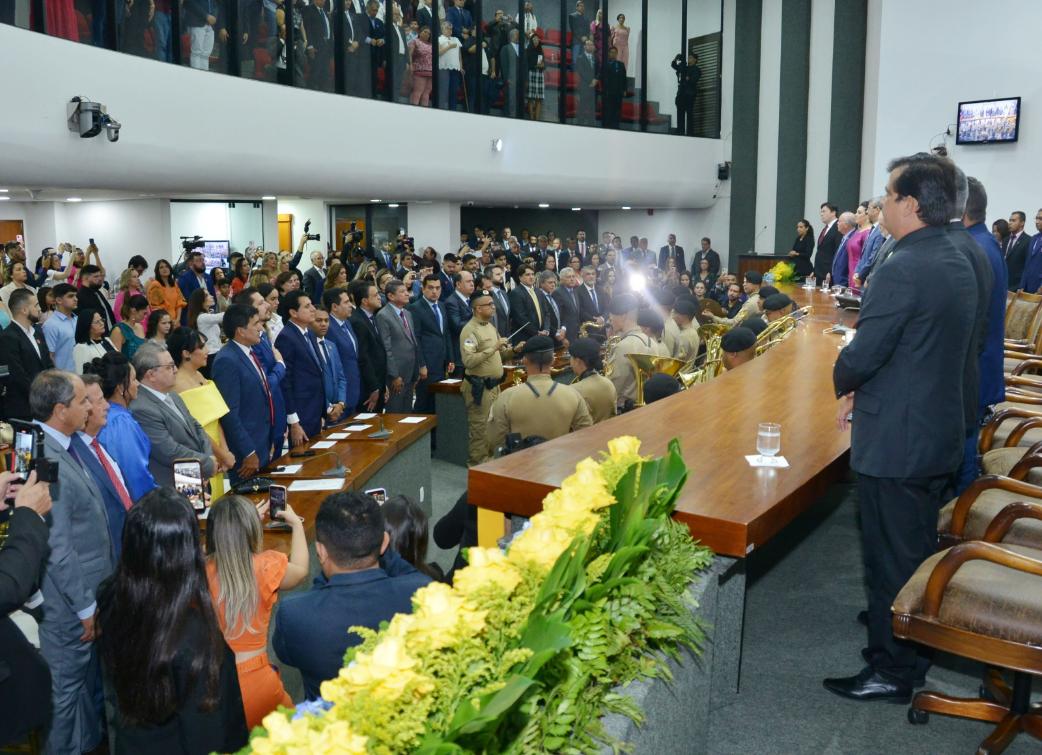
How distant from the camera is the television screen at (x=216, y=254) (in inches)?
672

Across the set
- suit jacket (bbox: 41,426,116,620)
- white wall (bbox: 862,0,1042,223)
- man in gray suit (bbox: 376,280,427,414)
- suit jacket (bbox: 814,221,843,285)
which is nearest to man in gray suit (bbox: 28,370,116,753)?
suit jacket (bbox: 41,426,116,620)

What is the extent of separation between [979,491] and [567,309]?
26.8 feet

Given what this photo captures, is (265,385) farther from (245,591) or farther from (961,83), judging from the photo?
(961,83)

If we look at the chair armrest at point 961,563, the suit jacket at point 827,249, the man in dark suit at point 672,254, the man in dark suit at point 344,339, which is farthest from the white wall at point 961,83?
the chair armrest at point 961,563

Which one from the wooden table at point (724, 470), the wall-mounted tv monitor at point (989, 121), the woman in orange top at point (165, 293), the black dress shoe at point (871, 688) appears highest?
the wall-mounted tv monitor at point (989, 121)

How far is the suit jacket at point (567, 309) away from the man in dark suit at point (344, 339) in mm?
4139

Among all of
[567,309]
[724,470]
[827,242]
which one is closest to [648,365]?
[724,470]

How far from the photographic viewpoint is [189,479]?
3.83m

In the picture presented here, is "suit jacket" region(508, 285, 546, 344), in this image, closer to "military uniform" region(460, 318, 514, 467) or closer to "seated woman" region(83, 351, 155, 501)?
"military uniform" region(460, 318, 514, 467)

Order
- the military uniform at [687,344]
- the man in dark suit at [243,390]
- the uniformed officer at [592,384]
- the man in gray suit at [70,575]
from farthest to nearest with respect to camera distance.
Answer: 1. the military uniform at [687,344]
2. the uniformed officer at [592,384]
3. the man in dark suit at [243,390]
4. the man in gray suit at [70,575]

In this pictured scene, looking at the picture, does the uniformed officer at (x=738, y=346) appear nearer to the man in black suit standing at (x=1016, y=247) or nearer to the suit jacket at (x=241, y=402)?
the suit jacket at (x=241, y=402)

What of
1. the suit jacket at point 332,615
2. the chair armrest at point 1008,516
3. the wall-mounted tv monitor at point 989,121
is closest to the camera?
the suit jacket at point 332,615

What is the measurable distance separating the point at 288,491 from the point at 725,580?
105 inches

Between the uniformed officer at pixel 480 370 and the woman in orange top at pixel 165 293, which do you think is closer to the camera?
the uniformed officer at pixel 480 370
